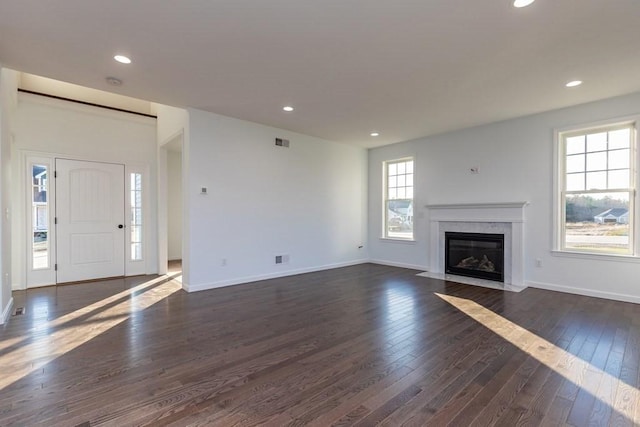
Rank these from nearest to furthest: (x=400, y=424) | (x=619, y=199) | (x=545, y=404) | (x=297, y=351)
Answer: (x=400, y=424), (x=545, y=404), (x=297, y=351), (x=619, y=199)

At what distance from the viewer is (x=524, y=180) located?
198 inches

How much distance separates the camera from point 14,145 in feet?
15.5

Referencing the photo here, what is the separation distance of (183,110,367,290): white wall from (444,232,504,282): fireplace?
83.8 inches

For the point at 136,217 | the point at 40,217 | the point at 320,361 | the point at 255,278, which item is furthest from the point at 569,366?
the point at 40,217

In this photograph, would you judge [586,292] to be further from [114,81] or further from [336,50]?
[114,81]

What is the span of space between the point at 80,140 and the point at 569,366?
282 inches

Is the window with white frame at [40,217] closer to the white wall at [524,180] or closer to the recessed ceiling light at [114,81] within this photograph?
the recessed ceiling light at [114,81]

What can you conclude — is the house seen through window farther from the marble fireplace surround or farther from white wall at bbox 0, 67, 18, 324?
the marble fireplace surround

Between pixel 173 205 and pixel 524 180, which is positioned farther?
pixel 173 205

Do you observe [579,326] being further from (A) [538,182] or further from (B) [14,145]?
(B) [14,145]

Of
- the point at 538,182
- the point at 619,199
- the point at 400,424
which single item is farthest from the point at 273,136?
the point at 619,199

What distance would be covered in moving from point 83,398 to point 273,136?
4556mm

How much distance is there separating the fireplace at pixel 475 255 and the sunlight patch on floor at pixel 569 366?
200 centimetres

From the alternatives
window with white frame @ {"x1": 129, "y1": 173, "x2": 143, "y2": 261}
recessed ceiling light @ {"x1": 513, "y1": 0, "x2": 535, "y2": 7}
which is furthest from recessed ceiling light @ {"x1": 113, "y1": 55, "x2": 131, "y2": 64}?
recessed ceiling light @ {"x1": 513, "y1": 0, "x2": 535, "y2": 7}
